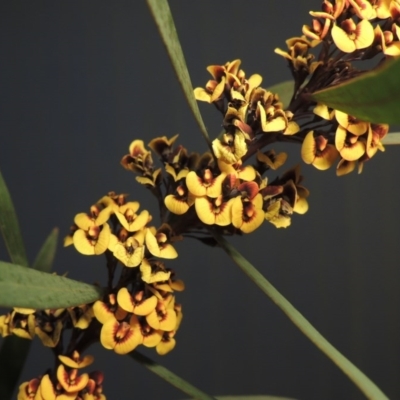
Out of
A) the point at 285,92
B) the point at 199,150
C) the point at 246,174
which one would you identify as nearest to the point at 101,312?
the point at 246,174

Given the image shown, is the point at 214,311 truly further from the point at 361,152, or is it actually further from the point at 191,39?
the point at 361,152

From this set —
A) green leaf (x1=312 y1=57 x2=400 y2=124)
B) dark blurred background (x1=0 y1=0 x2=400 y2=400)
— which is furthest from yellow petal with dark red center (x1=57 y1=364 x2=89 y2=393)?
dark blurred background (x1=0 y1=0 x2=400 y2=400)

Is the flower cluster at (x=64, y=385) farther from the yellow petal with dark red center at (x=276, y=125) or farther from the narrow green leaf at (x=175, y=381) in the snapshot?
the yellow petal with dark red center at (x=276, y=125)

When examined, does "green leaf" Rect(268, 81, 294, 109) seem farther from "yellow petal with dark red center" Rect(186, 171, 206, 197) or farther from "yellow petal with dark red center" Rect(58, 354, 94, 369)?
"yellow petal with dark red center" Rect(58, 354, 94, 369)

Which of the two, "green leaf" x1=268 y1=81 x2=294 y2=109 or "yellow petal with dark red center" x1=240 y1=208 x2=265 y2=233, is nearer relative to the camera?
"yellow petal with dark red center" x1=240 y1=208 x2=265 y2=233

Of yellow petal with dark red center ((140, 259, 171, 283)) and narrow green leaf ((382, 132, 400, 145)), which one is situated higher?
narrow green leaf ((382, 132, 400, 145))

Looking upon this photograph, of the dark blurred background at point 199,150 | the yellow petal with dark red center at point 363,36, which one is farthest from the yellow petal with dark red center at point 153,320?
the dark blurred background at point 199,150

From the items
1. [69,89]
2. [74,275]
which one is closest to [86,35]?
[69,89]

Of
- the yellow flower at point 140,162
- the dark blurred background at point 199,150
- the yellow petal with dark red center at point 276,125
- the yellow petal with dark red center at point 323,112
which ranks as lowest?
the dark blurred background at point 199,150
